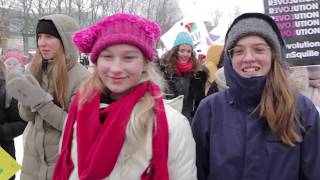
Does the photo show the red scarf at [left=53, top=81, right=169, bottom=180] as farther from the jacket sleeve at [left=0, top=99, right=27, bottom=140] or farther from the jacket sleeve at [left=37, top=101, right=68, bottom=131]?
the jacket sleeve at [left=0, top=99, right=27, bottom=140]

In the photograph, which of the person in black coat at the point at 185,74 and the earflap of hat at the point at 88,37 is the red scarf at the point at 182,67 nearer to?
the person in black coat at the point at 185,74

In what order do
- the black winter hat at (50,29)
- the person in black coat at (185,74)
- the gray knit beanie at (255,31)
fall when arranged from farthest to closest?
the person in black coat at (185,74), the black winter hat at (50,29), the gray knit beanie at (255,31)

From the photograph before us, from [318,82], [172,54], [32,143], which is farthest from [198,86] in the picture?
[32,143]

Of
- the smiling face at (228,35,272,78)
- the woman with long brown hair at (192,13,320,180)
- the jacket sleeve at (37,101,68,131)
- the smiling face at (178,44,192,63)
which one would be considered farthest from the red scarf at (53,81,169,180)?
the smiling face at (178,44,192,63)

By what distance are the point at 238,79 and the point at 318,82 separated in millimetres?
1327

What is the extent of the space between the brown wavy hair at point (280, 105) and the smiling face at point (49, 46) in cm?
164

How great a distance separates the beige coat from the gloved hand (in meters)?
0.06

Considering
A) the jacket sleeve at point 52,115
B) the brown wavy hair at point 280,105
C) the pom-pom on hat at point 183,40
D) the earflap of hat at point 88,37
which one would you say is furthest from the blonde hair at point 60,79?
the pom-pom on hat at point 183,40

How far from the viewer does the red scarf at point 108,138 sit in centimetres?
189

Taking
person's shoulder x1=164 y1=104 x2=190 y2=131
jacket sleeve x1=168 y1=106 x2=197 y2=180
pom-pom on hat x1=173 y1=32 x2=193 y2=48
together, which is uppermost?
pom-pom on hat x1=173 y1=32 x2=193 y2=48

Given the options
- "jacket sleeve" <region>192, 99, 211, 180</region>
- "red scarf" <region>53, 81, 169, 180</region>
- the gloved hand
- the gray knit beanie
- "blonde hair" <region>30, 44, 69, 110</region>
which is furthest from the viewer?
"blonde hair" <region>30, 44, 69, 110</region>

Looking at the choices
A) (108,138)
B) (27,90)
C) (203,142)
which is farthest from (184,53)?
(108,138)

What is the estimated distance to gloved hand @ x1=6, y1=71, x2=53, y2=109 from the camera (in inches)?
111

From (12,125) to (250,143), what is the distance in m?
2.08
